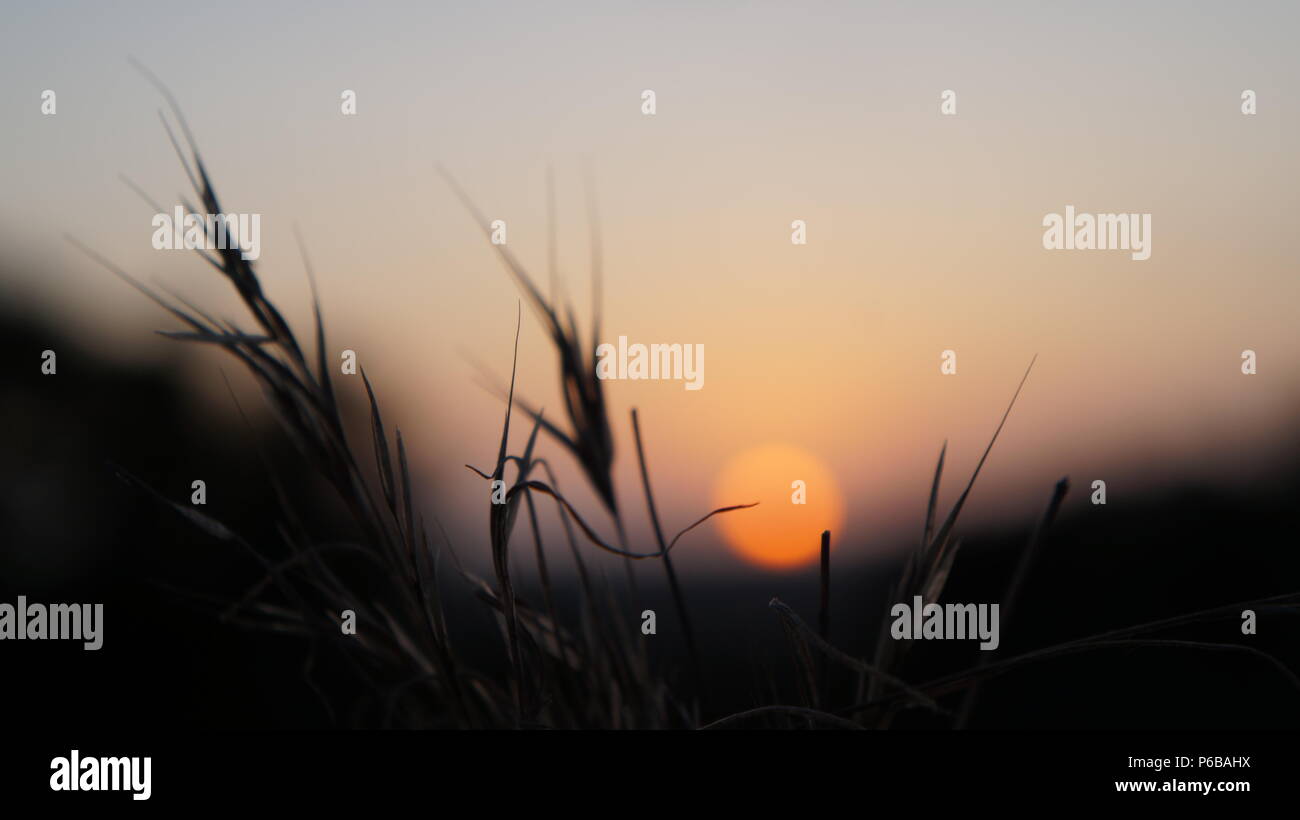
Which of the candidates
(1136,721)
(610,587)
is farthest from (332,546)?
(1136,721)

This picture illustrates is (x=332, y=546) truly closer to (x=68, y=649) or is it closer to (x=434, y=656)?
(x=434, y=656)

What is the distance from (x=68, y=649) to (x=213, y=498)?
3546mm

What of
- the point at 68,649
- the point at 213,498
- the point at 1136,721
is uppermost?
the point at 213,498

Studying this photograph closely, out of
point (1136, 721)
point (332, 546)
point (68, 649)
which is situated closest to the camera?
point (332, 546)

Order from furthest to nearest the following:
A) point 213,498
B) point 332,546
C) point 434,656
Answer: point 213,498, point 332,546, point 434,656

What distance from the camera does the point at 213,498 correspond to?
28.4 feet

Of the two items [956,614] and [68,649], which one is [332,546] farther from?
[68,649]

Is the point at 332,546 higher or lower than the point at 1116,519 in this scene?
higher

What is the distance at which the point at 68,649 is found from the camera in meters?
5.25

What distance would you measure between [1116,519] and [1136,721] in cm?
127

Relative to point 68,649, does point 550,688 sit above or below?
above
